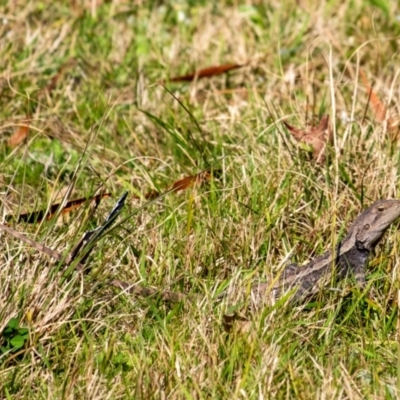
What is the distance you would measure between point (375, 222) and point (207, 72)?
2.38 m

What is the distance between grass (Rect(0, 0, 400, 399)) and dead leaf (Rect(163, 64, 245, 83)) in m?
0.07

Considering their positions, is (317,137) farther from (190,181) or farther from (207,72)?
(207,72)

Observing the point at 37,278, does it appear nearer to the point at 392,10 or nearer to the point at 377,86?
the point at 377,86

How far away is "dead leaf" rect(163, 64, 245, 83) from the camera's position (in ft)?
21.0

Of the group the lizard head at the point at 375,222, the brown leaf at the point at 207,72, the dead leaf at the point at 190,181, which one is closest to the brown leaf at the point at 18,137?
the dead leaf at the point at 190,181

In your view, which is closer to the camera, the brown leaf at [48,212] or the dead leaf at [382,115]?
the brown leaf at [48,212]

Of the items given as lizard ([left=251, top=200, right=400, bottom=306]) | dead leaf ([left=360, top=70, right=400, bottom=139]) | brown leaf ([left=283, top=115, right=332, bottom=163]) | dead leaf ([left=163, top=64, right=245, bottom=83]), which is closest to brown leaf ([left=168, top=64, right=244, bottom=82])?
dead leaf ([left=163, top=64, right=245, bottom=83])

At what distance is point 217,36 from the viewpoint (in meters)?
7.12

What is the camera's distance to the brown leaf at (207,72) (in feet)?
21.0

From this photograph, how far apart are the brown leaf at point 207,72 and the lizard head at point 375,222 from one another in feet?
7.46

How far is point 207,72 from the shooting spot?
6484 mm

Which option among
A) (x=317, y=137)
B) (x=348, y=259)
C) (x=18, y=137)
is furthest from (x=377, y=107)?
(x=18, y=137)

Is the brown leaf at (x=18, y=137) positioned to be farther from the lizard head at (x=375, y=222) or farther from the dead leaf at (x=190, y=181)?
the lizard head at (x=375, y=222)

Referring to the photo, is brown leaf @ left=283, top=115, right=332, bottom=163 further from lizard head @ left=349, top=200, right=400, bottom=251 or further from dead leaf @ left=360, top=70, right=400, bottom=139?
lizard head @ left=349, top=200, right=400, bottom=251
